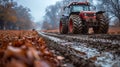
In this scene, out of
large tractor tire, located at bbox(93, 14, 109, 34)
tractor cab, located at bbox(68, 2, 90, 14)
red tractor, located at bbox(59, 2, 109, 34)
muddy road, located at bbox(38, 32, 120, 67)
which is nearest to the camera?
muddy road, located at bbox(38, 32, 120, 67)

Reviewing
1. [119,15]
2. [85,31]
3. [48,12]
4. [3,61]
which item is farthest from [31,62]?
[48,12]

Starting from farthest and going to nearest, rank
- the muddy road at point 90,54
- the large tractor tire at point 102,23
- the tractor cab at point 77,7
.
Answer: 1. the tractor cab at point 77,7
2. the large tractor tire at point 102,23
3. the muddy road at point 90,54

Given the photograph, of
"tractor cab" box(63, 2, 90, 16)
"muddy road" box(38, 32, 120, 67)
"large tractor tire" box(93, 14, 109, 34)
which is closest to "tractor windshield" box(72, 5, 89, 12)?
"tractor cab" box(63, 2, 90, 16)

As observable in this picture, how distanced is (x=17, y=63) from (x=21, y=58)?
90 millimetres

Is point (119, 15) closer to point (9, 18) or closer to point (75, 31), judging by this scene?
point (9, 18)

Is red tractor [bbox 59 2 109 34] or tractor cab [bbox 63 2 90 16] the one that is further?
tractor cab [bbox 63 2 90 16]

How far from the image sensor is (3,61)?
1.38 meters

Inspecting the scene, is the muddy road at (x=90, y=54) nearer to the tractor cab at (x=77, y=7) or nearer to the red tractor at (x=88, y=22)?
the red tractor at (x=88, y=22)

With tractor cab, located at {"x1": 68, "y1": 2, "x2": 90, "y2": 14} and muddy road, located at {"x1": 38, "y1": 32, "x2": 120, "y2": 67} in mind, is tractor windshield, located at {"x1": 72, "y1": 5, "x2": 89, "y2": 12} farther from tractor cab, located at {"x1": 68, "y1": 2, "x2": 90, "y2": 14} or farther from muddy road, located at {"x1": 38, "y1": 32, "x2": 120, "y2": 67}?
muddy road, located at {"x1": 38, "y1": 32, "x2": 120, "y2": 67}

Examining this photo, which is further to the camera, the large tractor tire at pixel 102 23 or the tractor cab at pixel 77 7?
the tractor cab at pixel 77 7

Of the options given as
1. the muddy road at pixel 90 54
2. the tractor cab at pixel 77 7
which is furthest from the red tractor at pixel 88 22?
the muddy road at pixel 90 54

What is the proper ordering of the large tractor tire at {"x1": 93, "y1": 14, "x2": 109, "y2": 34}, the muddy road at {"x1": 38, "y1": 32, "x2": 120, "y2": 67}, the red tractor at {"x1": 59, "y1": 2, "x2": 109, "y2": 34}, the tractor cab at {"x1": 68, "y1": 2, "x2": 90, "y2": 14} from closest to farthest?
the muddy road at {"x1": 38, "y1": 32, "x2": 120, "y2": 67}
the red tractor at {"x1": 59, "y1": 2, "x2": 109, "y2": 34}
the large tractor tire at {"x1": 93, "y1": 14, "x2": 109, "y2": 34}
the tractor cab at {"x1": 68, "y1": 2, "x2": 90, "y2": 14}

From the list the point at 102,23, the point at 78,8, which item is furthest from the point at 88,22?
the point at 78,8

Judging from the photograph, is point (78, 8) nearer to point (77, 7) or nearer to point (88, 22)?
point (77, 7)
